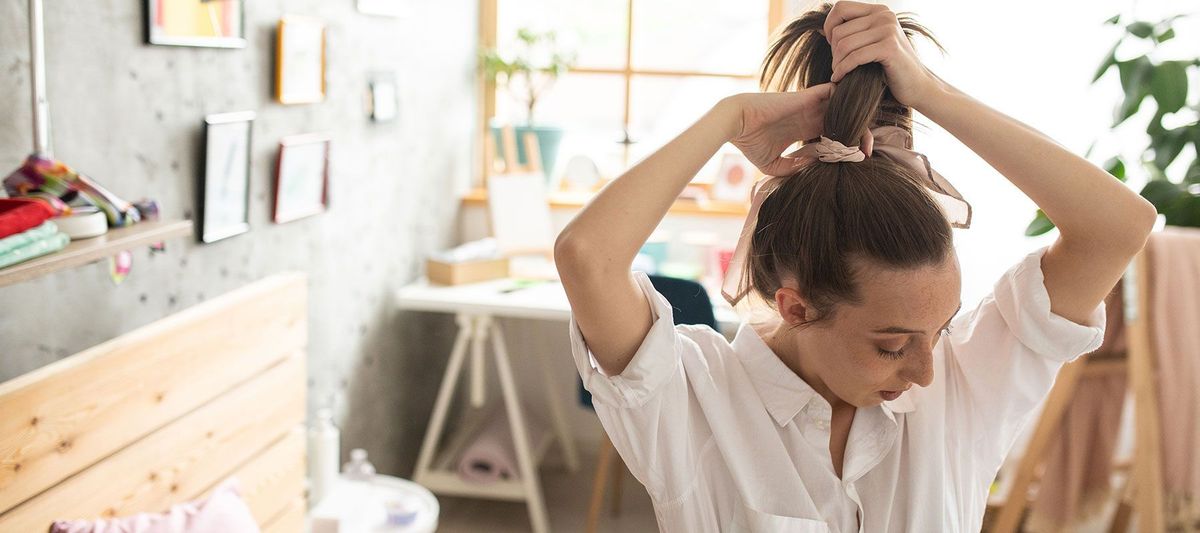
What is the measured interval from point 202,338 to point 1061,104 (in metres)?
2.71

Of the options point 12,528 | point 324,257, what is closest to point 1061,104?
point 324,257

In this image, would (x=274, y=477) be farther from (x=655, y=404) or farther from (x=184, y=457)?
(x=655, y=404)

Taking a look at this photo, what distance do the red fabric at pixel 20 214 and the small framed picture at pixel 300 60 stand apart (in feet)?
3.55

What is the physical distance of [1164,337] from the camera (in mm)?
2682

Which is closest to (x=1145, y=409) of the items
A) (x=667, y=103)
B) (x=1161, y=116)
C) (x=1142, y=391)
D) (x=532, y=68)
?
(x=1142, y=391)

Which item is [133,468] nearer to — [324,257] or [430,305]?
[324,257]

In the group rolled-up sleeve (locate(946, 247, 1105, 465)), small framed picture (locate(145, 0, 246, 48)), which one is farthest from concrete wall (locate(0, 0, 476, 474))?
rolled-up sleeve (locate(946, 247, 1105, 465))

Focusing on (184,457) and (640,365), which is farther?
(184,457)

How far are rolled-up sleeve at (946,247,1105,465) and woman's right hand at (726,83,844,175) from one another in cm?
25

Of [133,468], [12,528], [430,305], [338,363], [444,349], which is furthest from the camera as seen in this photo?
[444,349]

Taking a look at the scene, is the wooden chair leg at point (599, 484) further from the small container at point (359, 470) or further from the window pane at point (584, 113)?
the window pane at point (584, 113)

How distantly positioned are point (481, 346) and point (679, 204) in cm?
89

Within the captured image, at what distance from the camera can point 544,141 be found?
12.4 feet

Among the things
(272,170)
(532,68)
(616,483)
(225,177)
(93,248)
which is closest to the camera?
(93,248)
